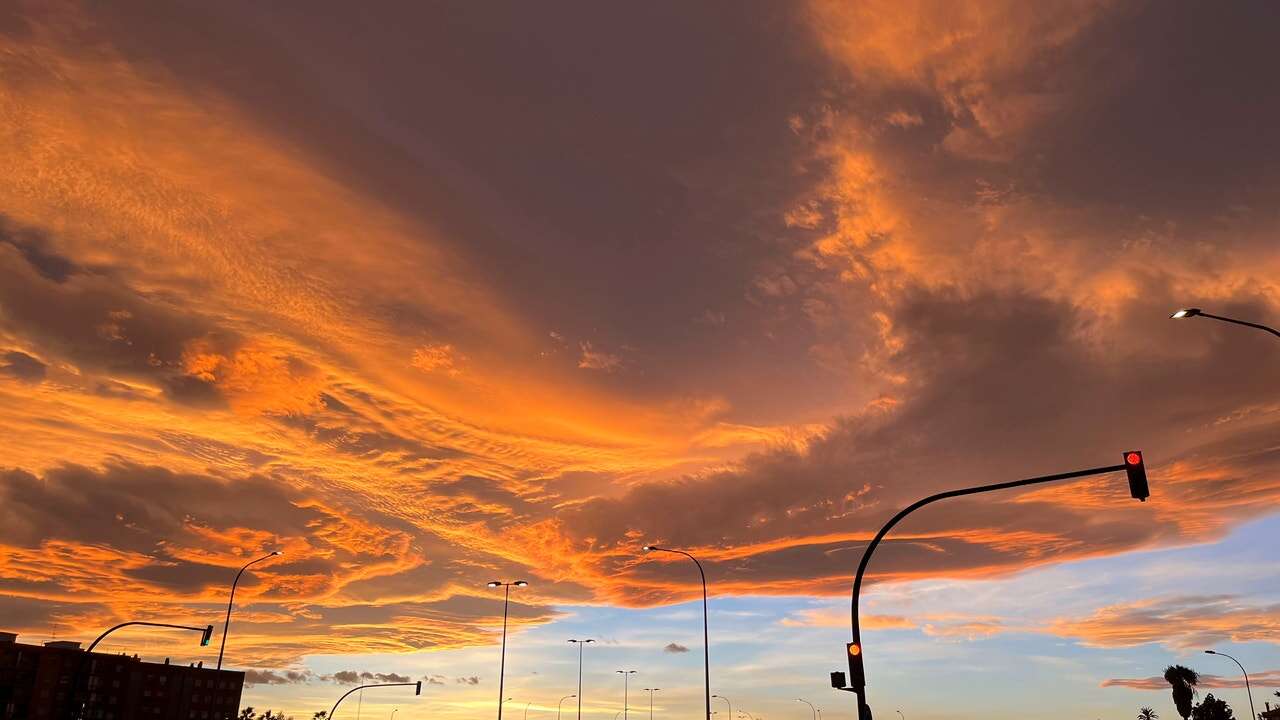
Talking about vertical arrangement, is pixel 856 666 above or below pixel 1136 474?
below

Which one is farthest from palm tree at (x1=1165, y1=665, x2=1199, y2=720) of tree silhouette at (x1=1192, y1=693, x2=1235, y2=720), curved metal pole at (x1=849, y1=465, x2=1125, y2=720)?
curved metal pole at (x1=849, y1=465, x2=1125, y2=720)

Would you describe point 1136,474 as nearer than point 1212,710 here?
Yes

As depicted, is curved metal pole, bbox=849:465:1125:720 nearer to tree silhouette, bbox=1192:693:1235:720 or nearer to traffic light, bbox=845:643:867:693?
traffic light, bbox=845:643:867:693

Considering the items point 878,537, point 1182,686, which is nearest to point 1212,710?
point 1182,686

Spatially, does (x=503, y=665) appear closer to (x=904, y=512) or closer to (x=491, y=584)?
(x=491, y=584)

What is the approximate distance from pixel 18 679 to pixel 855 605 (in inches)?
6072

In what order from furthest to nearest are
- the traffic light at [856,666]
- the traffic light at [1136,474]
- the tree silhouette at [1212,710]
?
the tree silhouette at [1212,710], the traffic light at [856,666], the traffic light at [1136,474]

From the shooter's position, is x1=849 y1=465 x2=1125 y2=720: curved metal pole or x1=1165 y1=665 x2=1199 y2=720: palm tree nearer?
x1=849 y1=465 x2=1125 y2=720: curved metal pole

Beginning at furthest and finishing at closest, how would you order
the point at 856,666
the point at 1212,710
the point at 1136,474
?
the point at 1212,710 → the point at 856,666 → the point at 1136,474

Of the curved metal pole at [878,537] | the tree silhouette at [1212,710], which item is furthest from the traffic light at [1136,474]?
the tree silhouette at [1212,710]

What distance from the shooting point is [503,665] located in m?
74.2

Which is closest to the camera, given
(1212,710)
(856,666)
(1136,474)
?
Result: (1136,474)

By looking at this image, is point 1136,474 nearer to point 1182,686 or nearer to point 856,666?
point 856,666

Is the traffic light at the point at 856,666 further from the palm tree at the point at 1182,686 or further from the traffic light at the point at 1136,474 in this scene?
the palm tree at the point at 1182,686
